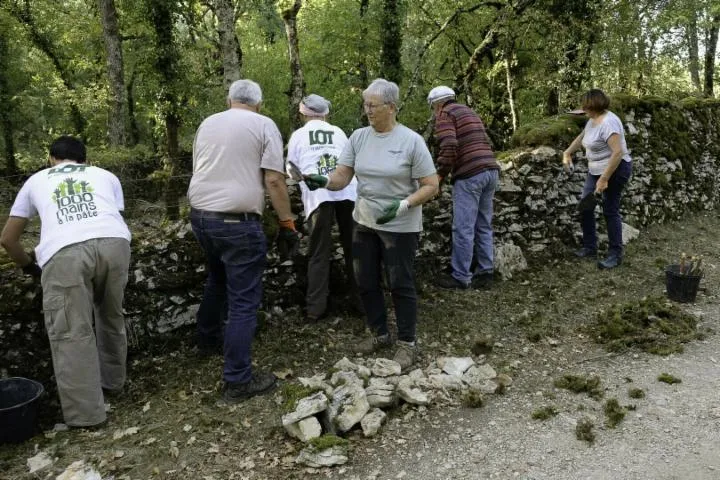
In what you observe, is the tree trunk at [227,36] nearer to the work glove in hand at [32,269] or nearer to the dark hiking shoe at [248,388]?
the work glove in hand at [32,269]

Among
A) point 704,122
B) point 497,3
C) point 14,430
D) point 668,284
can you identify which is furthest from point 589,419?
point 497,3

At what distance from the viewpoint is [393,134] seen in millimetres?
3723

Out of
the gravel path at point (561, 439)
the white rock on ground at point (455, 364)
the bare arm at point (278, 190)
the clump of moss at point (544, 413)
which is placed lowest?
the gravel path at point (561, 439)

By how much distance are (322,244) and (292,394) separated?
4.88 ft

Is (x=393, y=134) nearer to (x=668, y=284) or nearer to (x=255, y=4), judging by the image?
(x=668, y=284)

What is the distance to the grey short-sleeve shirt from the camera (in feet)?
12.0

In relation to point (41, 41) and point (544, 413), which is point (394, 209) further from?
point (41, 41)

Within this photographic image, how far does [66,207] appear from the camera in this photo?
320 cm

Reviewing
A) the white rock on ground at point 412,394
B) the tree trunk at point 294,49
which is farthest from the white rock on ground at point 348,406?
the tree trunk at point 294,49

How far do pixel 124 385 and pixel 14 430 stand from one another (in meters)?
0.75

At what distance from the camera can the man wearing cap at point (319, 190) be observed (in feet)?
14.3

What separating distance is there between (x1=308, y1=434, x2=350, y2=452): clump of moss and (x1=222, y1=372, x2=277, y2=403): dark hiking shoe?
0.71m

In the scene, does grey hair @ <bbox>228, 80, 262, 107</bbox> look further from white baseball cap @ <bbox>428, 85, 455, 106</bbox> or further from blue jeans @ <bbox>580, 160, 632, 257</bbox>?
blue jeans @ <bbox>580, 160, 632, 257</bbox>

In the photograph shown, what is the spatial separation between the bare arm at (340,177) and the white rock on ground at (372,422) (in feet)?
5.26
